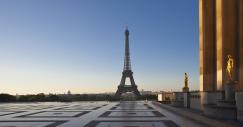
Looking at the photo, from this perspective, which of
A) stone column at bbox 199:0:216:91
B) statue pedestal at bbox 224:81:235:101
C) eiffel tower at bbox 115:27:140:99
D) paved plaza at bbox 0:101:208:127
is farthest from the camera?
eiffel tower at bbox 115:27:140:99

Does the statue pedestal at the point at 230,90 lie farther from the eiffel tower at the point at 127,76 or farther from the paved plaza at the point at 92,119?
the eiffel tower at the point at 127,76

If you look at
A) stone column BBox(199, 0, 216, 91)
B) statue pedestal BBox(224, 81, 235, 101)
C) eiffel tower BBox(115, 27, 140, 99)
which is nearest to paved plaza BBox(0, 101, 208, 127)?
statue pedestal BBox(224, 81, 235, 101)

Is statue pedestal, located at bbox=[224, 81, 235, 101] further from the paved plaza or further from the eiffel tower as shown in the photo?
the eiffel tower

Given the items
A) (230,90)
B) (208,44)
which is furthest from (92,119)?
(208,44)

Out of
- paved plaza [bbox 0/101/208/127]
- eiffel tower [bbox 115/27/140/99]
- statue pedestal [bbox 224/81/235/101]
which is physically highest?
eiffel tower [bbox 115/27/140/99]

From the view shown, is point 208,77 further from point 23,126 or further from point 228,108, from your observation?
point 23,126

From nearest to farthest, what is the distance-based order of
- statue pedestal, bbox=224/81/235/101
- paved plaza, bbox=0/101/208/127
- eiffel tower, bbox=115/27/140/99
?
paved plaza, bbox=0/101/208/127, statue pedestal, bbox=224/81/235/101, eiffel tower, bbox=115/27/140/99

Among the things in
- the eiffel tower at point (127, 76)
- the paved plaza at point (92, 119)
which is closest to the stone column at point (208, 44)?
the paved plaza at point (92, 119)

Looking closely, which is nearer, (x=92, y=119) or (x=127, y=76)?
(x=92, y=119)

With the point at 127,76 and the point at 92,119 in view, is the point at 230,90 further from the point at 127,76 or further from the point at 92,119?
the point at 127,76
